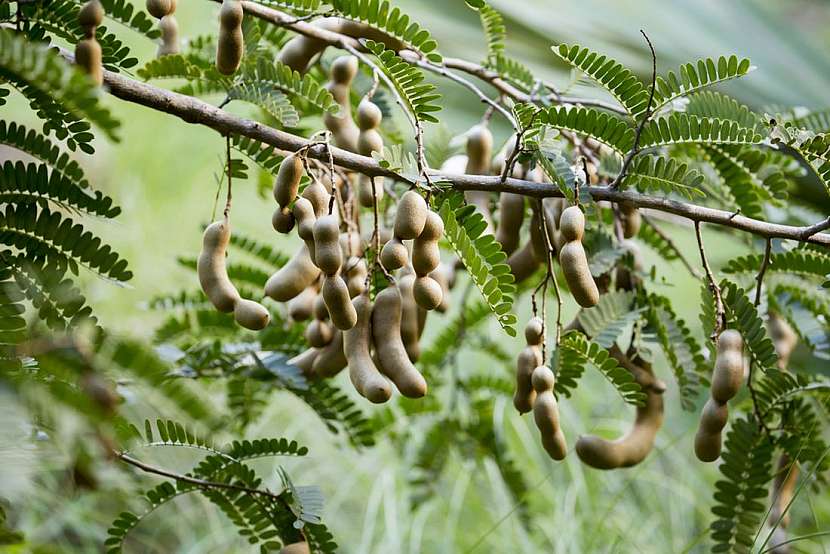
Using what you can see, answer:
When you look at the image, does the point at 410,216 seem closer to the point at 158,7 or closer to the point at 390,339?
the point at 390,339

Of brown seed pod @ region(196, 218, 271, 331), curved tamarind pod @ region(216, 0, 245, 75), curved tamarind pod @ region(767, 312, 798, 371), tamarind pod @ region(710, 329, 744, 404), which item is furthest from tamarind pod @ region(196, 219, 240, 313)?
curved tamarind pod @ region(767, 312, 798, 371)

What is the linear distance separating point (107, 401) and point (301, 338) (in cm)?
46

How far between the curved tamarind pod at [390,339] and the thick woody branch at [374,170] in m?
0.08

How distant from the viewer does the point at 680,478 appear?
1994 millimetres

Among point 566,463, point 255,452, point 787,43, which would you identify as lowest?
point 566,463

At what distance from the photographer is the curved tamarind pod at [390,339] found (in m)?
0.61

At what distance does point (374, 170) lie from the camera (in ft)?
2.02

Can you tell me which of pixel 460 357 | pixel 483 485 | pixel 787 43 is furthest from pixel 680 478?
pixel 787 43

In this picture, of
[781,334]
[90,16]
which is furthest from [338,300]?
[781,334]

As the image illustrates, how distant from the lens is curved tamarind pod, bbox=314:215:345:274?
55 cm

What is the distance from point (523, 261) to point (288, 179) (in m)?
0.25

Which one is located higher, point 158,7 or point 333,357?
point 158,7

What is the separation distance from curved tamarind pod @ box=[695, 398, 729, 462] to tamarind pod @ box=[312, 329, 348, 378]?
0.89ft

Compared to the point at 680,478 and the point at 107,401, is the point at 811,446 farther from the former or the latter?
the point at 680,478
